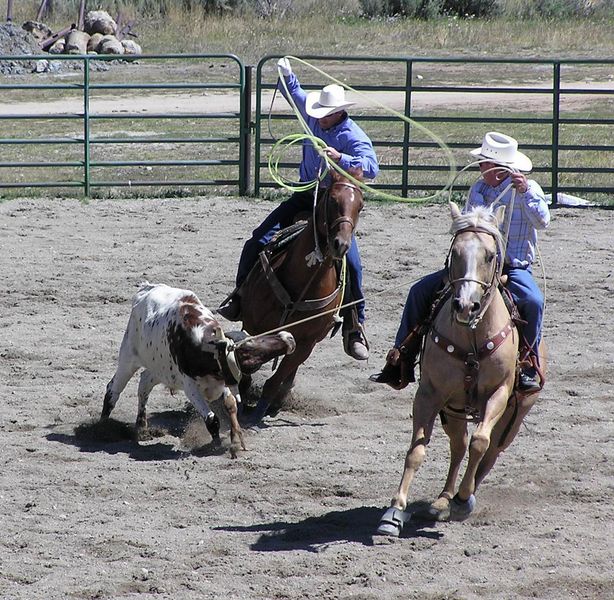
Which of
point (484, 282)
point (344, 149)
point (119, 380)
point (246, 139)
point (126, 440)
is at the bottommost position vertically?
point (126, 440)

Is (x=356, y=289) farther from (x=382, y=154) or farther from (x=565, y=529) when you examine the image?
(x=382, y=154)

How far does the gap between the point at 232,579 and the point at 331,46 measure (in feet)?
85.3

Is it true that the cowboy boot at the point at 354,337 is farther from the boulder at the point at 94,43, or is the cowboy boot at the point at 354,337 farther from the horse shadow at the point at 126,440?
the boulder at the point at 94,43

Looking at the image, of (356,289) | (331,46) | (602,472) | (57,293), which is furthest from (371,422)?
(331,46)

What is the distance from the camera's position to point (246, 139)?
14.6m

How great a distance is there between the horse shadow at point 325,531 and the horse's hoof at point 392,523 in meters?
0.06

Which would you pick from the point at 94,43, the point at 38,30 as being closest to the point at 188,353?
the point at 94,43

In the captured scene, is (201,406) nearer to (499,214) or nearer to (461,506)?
(461,506)

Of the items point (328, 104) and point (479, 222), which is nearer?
point (479, 222)

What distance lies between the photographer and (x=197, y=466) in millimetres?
6754

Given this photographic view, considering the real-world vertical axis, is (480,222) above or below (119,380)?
above

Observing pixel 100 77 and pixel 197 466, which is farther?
pixel 100 77

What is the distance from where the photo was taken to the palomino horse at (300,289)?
716 cm

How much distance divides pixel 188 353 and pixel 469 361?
1881mm
